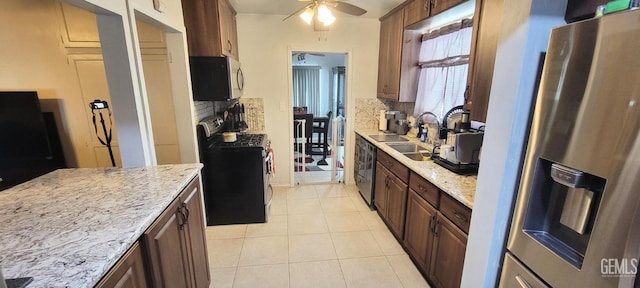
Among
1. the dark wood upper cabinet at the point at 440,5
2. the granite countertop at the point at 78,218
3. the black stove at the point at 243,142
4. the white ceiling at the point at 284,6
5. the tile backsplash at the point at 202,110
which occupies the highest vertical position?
the white ceiling at the point at 284,6

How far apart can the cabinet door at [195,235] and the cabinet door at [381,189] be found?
174 centimetres

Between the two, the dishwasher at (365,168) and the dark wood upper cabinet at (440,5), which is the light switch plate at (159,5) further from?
the dishwasher at (365,168)

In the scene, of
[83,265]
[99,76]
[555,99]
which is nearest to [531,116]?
[555,99]

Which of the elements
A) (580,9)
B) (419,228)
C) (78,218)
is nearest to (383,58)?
(419,228)

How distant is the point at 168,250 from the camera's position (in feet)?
3.92

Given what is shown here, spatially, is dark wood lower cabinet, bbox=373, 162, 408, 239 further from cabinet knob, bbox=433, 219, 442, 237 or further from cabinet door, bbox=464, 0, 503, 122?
cabinet door, bbox=464, 0, 503, 122

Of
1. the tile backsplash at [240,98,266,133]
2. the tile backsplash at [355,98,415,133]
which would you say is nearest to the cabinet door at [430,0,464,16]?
→ the tile backsplash at [355,98,415,133]

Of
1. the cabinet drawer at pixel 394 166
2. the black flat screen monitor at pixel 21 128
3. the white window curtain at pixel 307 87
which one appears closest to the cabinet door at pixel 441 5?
the cabinet drawer at pixel 394 166

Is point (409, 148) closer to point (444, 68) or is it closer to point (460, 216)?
point (444, 68)

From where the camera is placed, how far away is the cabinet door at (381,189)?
2.66 m

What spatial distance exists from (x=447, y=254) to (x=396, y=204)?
2.52 feet

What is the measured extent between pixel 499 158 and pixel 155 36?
116 inches

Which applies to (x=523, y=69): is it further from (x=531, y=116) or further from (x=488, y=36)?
(x=488, y=36)

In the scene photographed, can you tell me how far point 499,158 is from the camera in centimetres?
112
